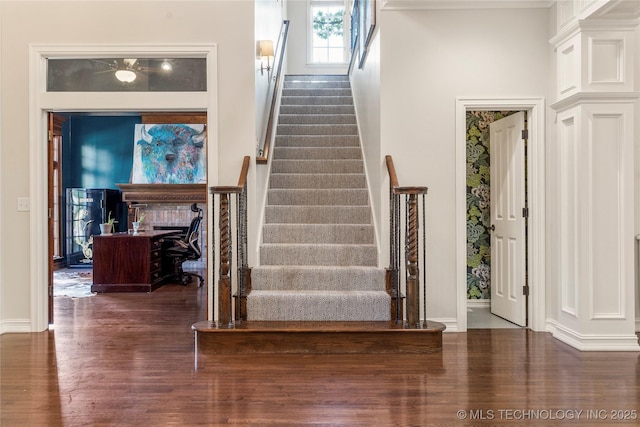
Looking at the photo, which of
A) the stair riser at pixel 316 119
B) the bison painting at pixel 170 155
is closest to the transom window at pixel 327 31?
the bison painting at pixel 170 155

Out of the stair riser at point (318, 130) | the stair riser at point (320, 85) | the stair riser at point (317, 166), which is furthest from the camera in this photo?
the stair riser at point (320, 85)

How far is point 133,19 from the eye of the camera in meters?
4.11

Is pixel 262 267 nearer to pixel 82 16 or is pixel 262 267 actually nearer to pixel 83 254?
pixel 82 16

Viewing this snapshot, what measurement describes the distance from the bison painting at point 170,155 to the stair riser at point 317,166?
11.2 feet

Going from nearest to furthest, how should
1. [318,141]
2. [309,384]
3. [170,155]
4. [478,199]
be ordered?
[309,384] → [478,199] → [318,141] → [170,155]

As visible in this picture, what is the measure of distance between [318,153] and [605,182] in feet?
9.82

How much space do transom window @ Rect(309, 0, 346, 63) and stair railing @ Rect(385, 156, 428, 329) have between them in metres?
5.96

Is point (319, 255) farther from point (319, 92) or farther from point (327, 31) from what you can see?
point (327, 31)

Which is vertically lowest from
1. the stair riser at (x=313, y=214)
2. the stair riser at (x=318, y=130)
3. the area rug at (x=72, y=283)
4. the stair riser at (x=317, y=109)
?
the area rug at (x=72, y=283)

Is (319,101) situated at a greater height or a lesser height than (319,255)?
greater

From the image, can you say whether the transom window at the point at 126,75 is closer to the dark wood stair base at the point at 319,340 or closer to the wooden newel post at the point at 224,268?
the wooden newel post at the point at 224,268

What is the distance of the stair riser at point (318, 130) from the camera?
5914 millimetres

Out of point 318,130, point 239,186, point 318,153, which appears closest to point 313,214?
point 318,153

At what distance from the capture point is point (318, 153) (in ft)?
18.1
